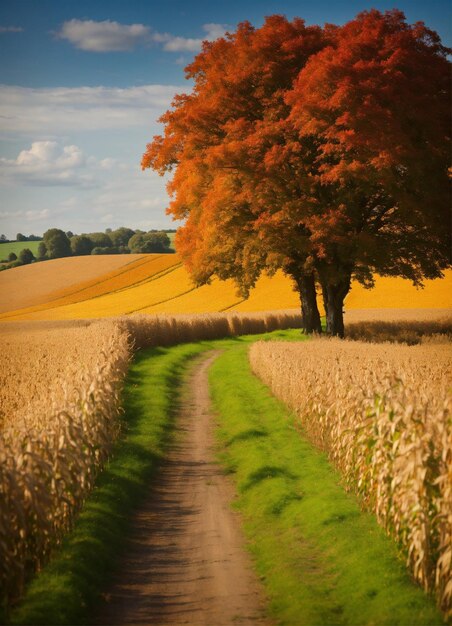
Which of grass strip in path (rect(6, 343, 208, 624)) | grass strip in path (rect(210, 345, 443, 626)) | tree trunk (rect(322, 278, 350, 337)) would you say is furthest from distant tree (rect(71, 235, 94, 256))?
grass strip in path (rect(210, 345, 443, 626))

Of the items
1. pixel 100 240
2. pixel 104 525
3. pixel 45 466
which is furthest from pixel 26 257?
pixel 45 466

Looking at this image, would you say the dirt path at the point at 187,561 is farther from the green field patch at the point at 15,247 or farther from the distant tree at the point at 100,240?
the distant tree at the point at 100,240

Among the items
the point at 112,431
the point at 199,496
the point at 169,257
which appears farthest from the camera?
the point at 169,257

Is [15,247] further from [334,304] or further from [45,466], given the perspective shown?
[45,466]

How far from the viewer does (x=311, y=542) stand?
10.7 m

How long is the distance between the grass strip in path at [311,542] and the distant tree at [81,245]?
12350 cm

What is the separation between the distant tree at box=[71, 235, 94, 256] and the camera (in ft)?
447

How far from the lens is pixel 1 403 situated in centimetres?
1538

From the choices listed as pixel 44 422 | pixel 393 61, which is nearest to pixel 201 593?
pixel 44 422

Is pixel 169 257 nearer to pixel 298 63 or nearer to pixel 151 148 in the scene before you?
pixel 151 148

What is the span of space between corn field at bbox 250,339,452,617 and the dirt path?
7.81 feet

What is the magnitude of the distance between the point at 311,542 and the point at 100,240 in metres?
138

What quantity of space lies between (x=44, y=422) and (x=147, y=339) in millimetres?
27512

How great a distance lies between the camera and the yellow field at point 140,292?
63.8 meters
